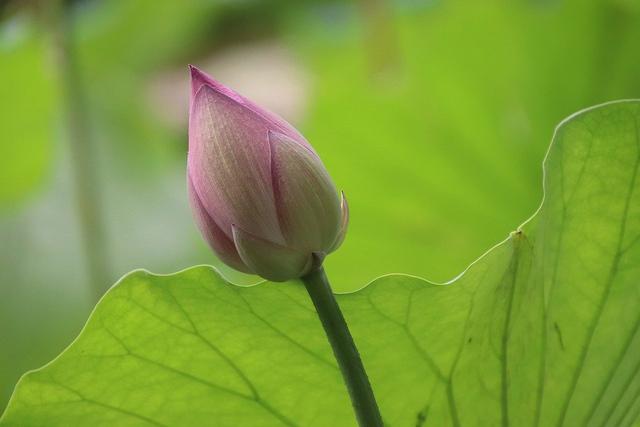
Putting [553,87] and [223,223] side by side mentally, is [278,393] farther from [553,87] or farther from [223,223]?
[553,87]

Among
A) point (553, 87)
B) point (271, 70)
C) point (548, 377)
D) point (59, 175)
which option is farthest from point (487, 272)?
point (271, 70)

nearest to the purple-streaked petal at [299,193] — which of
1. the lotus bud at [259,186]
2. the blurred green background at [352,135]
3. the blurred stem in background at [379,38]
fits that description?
the lotus bud at [259,186]

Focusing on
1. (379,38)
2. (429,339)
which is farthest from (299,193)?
(379,38)

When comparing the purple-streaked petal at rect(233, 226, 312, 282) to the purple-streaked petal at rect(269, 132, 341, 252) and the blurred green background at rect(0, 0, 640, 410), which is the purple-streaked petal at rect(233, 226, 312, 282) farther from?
the blurred green background at rect(0, 0, 640, 410)

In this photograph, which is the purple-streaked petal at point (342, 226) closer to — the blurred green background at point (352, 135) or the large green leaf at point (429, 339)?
the large green leaf at point (429, 339)

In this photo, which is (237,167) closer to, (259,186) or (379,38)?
(259,186)
